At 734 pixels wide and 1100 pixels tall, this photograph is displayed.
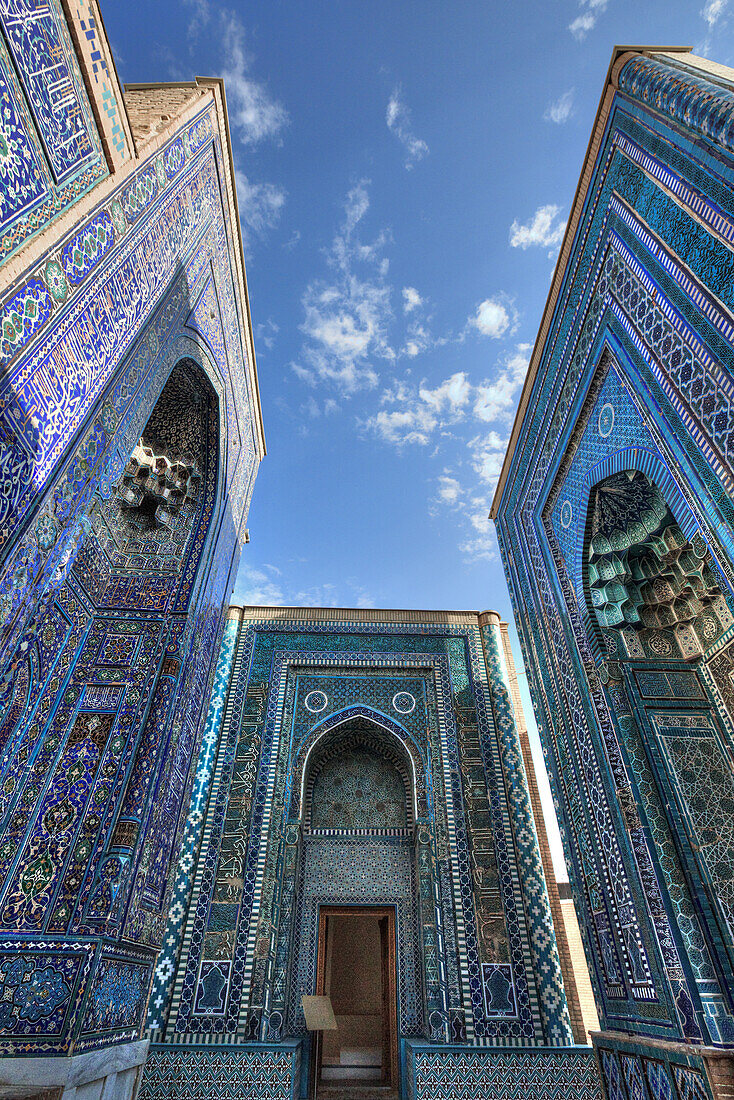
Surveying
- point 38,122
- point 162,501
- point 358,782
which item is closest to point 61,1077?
point 162,501

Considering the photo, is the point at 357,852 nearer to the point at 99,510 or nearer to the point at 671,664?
the point at 671,664

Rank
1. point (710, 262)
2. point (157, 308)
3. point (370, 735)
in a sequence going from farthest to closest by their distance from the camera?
point (370, 735) < point (157, 308) < point (710, 262)

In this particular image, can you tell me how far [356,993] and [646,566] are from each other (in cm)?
932

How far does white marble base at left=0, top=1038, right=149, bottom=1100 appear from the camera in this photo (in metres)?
2.78

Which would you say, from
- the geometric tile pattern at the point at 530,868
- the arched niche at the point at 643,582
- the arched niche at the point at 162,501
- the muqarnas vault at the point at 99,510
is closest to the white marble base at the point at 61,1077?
the muqarnas vault at the point at 99,510

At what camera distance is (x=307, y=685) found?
24.8 feet

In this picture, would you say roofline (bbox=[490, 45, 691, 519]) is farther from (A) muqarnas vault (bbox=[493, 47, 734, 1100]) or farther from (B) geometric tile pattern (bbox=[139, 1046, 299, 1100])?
(B) geometric tile pattern (bbox=[139, 1046, 299, 1100])

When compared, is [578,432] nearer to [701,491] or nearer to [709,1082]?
[701,491]

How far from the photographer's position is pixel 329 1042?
9406mm

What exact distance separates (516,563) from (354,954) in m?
8.07

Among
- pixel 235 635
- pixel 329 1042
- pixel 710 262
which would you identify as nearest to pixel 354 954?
pixel 329 1042

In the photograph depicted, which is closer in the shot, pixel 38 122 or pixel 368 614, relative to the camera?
pixel 38 122

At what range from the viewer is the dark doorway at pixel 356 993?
642cm

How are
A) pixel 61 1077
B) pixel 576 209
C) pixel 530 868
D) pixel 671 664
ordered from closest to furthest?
pixel 61 1077
pixel 576 209
pixel 671 664
pixel 530 868
